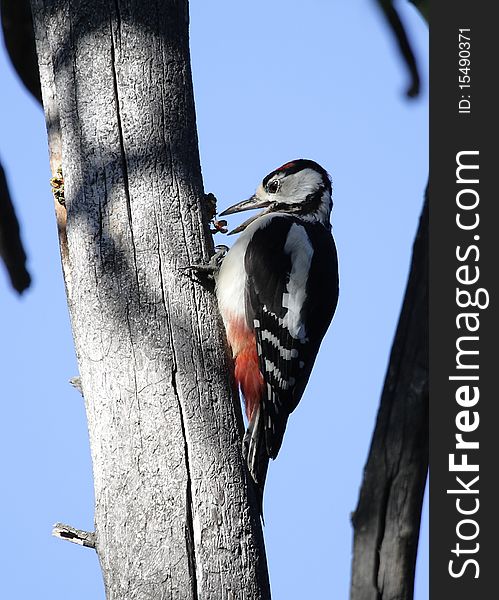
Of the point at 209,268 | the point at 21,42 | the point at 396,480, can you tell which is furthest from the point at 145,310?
the point at 21,42

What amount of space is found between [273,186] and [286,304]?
906 mm

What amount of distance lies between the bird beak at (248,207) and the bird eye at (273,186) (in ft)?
0.20

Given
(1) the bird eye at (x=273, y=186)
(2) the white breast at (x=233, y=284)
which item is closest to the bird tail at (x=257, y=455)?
(2) the white breast at (x=233, y=284)

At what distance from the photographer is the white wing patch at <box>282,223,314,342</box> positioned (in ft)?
13.0

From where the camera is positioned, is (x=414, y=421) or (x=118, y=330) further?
(x=118, y=330)

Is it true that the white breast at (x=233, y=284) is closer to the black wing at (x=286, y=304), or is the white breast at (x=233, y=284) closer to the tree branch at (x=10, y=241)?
the black wing at (x=286, y=304)

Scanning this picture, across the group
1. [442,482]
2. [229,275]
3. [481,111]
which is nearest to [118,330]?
[229,275]

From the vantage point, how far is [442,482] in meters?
2.96

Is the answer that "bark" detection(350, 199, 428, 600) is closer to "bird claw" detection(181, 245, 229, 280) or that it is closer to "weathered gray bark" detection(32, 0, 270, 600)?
"weathered gray bark" detection(32, 0, 270, 600)

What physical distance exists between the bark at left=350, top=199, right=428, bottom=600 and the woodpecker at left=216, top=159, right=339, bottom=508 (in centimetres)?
120

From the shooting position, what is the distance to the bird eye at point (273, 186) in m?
4.68

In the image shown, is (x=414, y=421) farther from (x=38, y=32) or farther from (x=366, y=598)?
(x=38, y=32)

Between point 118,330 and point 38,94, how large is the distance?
138cm

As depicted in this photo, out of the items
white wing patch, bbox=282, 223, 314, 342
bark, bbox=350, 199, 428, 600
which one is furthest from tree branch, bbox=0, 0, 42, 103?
bark, bbox=350, 199, 428, 600
